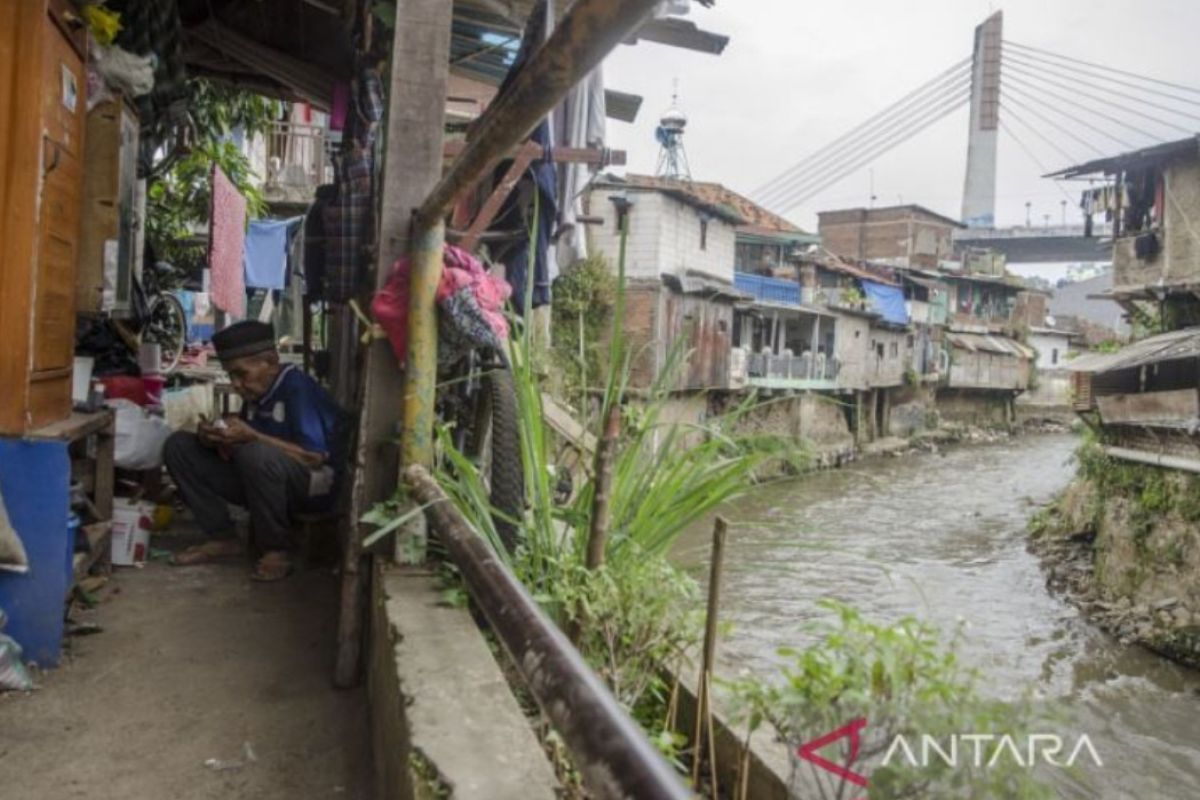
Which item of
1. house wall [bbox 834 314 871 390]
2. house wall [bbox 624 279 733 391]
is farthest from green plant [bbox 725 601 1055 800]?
house wall [bbox 834 314 871 390]

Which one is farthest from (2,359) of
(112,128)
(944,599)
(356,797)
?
(944,599)

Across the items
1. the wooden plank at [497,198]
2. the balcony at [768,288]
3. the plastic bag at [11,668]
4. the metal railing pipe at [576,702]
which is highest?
the balcony at [768,288]

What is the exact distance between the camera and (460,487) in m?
2.79

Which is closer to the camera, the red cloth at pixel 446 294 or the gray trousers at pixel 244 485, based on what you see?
the red cloth at pixel 446 294

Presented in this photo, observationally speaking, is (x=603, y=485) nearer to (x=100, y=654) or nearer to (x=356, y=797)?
(x=356, y=797)

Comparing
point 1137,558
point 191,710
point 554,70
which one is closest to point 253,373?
point 191,710

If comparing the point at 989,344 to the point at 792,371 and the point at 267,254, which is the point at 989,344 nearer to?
the point at 792,371

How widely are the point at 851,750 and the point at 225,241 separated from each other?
833 cm

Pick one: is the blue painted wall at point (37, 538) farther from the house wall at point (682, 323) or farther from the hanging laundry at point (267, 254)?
the house wall at point (682, 323)

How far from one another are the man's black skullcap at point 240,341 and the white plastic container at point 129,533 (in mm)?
868

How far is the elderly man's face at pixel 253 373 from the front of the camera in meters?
4.47

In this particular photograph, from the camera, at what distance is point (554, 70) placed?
1404 mm

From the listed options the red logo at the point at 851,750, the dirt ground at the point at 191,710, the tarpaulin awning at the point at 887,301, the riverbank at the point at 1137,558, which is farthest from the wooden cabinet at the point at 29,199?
the tarpaulin awning at the point at 887,301

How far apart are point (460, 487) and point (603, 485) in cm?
91
